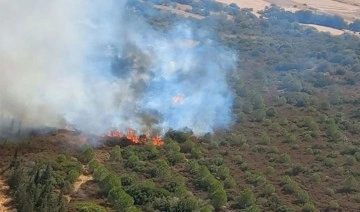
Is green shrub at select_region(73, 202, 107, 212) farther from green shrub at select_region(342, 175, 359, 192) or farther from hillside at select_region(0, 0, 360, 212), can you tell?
green shrub at select_region(342, 175, 359, 192)

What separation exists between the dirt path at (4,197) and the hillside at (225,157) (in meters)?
0.07

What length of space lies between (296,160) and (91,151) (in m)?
19.8

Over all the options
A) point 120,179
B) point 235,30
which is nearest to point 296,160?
point 120,179

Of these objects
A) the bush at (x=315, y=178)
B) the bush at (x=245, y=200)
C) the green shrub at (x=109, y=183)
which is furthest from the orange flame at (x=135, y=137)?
the bush at (x=315, y=178)

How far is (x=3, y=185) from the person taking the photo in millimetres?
42438

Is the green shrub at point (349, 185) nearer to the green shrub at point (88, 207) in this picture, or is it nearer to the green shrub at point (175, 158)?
the green shrub at point (175, 158)

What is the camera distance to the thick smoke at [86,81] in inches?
2089

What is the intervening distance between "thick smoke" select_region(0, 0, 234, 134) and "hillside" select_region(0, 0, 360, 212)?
33.8 inches

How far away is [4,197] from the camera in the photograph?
4091 centimetres

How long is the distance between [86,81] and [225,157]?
15.8 meters

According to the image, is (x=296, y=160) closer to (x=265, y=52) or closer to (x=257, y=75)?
(x=257, y=75)

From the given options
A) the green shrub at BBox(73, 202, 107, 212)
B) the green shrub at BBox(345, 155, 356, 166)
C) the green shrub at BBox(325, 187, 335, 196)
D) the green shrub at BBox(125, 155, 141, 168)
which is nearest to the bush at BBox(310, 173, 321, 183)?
the green shrub at BBox(325, 187, 335, 196)

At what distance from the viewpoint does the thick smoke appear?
174 feet

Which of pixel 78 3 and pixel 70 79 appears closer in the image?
pixel 70 79
